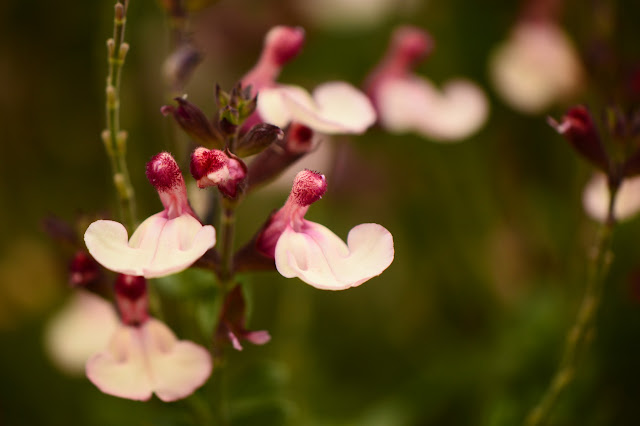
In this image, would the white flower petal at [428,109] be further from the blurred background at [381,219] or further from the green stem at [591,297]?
the green stem at [591,297]

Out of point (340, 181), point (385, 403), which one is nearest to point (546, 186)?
point (340, 181)

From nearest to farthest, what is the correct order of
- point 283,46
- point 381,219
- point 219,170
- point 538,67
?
1. point 219,170
2. point 283,46
3. point 538,67
4. point 381,219

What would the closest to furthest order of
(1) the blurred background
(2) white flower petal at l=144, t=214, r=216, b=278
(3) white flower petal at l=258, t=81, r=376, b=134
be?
1. (2) white flower petal at l=144, t=214, r=216, b=278
2. (3) white flower petal at l=258, t=81, r=376, b=134
3. (1) the blurred background

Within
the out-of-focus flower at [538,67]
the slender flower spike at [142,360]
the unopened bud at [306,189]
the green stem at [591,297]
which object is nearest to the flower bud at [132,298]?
the slender flower spike at [142,360]

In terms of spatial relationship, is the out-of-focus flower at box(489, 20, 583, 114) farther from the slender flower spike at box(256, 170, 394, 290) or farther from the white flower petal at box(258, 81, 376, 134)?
the slender flower spike at box(256, 170, 394, 290)

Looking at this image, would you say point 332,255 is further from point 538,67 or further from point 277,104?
point 538,67

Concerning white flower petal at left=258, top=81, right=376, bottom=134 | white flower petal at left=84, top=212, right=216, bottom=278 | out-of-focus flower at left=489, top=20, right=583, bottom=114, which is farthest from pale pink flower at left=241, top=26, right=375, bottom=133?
out-of-focus flower at left=489, top=20, right=583, bottom=114

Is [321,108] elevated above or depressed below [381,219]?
above

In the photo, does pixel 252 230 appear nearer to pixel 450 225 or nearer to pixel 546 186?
pixel 450 225

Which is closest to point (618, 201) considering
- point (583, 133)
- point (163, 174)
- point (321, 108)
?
point (583, 133)
